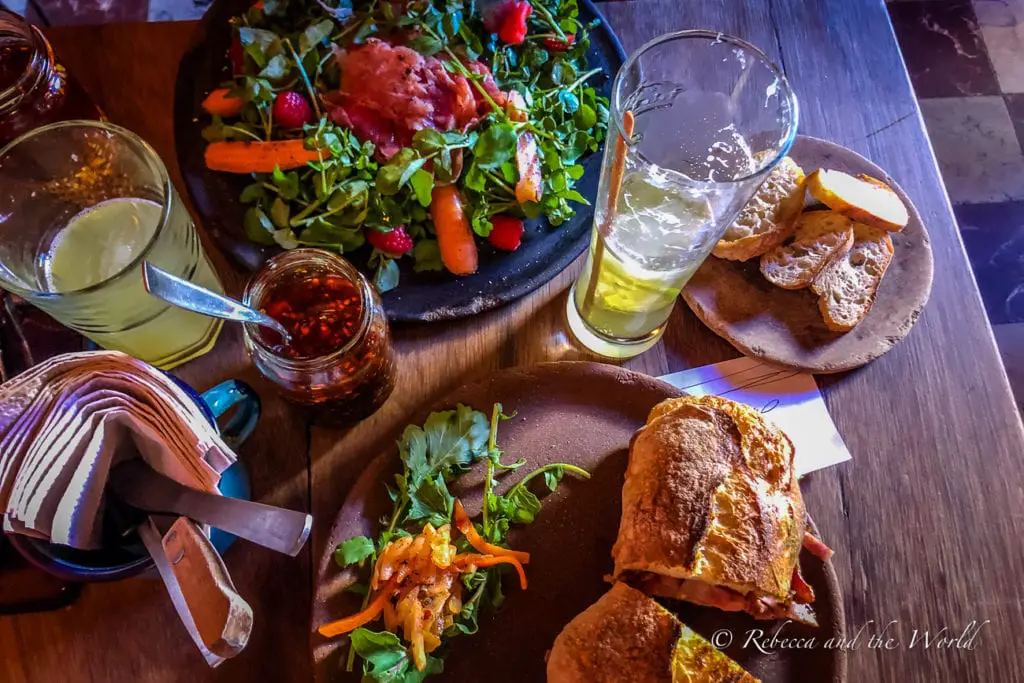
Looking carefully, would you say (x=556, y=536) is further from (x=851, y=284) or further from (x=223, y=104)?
(x=223, y=104)

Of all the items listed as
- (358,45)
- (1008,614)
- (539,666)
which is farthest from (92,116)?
(1008,614)

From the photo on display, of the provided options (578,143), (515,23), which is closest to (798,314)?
(578,143)

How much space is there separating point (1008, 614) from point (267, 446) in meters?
1.08

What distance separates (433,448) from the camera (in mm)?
978

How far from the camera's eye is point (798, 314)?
1.15 m

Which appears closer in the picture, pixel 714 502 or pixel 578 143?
pixel 714 502

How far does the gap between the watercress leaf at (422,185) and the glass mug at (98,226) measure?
32 centimetres

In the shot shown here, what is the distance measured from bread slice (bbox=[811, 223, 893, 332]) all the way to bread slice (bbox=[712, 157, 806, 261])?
10 centimetres

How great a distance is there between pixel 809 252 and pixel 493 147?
0.52 meters

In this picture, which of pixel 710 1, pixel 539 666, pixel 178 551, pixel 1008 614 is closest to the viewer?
pixel 178 551

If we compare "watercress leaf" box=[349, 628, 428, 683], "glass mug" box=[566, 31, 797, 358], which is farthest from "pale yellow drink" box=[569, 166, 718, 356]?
"watercress leaf" box=[349, 628, 428, 683]

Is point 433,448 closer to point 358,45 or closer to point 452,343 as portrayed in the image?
point 452,343

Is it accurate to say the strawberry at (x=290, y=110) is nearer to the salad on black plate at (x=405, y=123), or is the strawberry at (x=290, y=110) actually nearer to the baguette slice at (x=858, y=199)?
the salad on black plate at (x=405, y=123)

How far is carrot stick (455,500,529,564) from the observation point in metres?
0.94
